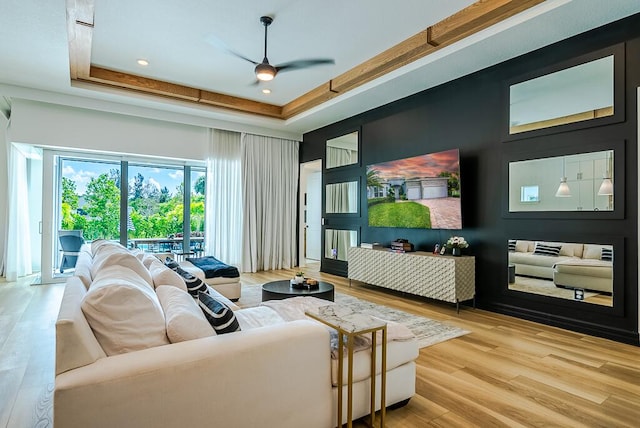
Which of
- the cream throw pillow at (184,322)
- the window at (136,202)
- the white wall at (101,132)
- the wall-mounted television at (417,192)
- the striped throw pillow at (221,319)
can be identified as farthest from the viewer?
the window at (136,202)

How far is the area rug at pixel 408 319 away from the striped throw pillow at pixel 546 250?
1258 mm

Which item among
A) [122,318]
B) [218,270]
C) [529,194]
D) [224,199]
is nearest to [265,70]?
[218,270]

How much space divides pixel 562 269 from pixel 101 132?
6.86 m

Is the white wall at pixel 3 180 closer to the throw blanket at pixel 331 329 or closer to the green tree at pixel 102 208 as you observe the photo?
the green tree at pixel 102 208

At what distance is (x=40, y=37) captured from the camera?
3.50 meters

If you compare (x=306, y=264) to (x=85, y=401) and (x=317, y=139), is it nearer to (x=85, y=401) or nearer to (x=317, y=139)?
(x=317, y=139)

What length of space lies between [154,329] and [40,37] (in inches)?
144

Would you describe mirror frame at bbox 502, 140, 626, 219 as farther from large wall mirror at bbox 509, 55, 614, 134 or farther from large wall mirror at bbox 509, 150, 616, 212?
large wall mirror at bbox 509, 55, 614, 134

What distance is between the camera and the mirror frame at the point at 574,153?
3221mm

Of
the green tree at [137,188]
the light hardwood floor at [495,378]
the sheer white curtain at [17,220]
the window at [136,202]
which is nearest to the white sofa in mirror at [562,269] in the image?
the light hardwood floor at [495,378]

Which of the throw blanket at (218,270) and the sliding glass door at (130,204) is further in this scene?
the sliding glass door at (130,204)

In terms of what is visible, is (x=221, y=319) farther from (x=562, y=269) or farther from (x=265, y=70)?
(x=562, y=269)

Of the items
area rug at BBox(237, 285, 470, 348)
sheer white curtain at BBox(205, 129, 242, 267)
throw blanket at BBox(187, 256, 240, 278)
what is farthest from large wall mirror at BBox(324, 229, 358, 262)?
throw blanket at BBox(187, 256, 240, 278)

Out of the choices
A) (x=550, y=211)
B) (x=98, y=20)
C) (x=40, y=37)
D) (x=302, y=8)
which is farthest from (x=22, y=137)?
(x=550, y=211)
